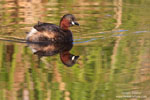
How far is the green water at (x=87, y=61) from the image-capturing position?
6.83 metres

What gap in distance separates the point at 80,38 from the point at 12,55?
85.7 inches

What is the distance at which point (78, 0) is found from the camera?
52.2 feet

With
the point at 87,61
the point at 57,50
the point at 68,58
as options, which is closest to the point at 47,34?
the point at 57,50

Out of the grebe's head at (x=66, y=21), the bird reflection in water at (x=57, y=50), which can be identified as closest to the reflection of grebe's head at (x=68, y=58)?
the bird reflection in water at (x=57, y=50)

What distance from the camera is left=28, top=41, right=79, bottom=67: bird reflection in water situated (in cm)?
860

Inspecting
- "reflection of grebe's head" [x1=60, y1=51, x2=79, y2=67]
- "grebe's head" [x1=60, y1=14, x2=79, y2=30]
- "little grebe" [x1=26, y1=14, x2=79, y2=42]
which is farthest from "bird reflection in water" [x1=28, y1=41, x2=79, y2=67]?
"grebe's head" [x1=60, y1=14, x2=79, y2=30]

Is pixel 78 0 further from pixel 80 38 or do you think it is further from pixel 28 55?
pixel 28 55

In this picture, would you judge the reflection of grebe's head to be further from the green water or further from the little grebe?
the little grebe

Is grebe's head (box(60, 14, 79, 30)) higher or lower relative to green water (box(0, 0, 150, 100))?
higher

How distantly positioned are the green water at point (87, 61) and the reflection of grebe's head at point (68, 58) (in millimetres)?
102

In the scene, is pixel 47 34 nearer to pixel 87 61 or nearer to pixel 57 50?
pixel 57 50

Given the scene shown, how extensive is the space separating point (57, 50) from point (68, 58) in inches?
35.8

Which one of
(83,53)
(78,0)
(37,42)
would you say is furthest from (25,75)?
(78,0)

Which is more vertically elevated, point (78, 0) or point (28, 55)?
point (78, 0)
